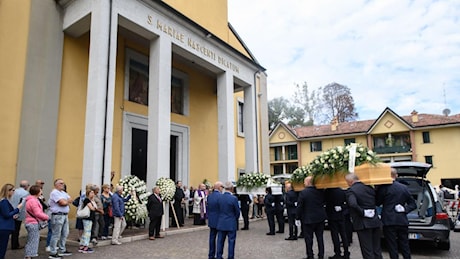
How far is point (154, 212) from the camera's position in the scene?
9242mm

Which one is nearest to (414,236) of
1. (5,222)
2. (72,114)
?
(5,222)

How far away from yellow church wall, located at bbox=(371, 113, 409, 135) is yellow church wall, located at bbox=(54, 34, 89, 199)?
33.0 metres

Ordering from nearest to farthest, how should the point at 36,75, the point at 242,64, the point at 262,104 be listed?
the point at 36,75, the point at 242,64, the point at 262,104

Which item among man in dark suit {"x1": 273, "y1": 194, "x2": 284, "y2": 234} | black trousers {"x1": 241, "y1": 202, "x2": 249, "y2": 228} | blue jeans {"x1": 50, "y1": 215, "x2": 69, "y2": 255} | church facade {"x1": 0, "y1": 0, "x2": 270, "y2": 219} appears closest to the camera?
blue jeans {"x1": 50, "y1": 215, "x2": 69, "y2": 255}

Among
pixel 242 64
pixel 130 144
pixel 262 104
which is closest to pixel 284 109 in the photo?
pixel 262 104

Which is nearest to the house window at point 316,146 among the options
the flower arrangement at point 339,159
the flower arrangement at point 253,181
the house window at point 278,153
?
the house window at point 278,153

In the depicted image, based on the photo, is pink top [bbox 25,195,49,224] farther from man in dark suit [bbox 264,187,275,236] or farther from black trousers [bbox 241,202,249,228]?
black trousers [bbox 241,202,249,228]

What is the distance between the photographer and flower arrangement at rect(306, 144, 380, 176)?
18.9 ft

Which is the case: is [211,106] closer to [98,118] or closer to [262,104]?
→ [262,104]

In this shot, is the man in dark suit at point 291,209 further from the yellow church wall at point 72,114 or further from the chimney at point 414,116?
the chimney at point 414,116

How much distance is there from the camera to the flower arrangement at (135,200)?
917cm

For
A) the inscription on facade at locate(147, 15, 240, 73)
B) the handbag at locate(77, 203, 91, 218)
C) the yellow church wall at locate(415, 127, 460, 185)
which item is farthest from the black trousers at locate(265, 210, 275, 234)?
the yellow church wall at locate(415, 127, 460, 185)

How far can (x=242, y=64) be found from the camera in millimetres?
16766

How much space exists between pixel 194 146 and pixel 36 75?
27.3 ft
